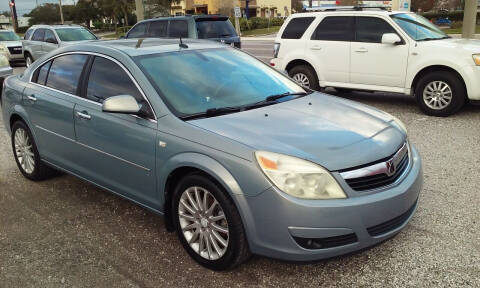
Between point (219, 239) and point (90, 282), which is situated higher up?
point (219, 239)

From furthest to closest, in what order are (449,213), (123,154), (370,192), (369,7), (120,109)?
(369,7) < (449,213) < (123,154) < (120,109) < (370,192)

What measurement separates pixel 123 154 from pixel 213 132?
929 mm

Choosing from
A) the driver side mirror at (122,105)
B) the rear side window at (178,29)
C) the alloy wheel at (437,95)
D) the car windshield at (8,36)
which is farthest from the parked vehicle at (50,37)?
the driver side mirror at (122,105)

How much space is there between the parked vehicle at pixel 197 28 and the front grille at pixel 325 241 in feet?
33.1

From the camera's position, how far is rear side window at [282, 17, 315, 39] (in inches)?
383

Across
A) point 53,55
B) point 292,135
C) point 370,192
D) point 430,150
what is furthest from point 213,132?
point 430,150

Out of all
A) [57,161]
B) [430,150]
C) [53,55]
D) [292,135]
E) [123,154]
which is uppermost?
[53,55]

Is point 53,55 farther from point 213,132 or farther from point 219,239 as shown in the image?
point 219,239

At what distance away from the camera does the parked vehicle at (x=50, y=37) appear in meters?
15.9

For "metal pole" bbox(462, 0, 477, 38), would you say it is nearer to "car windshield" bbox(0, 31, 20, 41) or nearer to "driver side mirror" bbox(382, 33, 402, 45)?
"driver side mirror" bbox(382, 33, 402, 45)

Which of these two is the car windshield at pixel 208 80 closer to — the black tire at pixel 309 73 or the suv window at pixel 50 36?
the black tire at pixel 309 73

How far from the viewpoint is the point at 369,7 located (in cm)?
957

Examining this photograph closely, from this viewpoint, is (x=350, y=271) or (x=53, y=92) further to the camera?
(x=53, y=92)

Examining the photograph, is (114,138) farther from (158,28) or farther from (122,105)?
(158,28)
